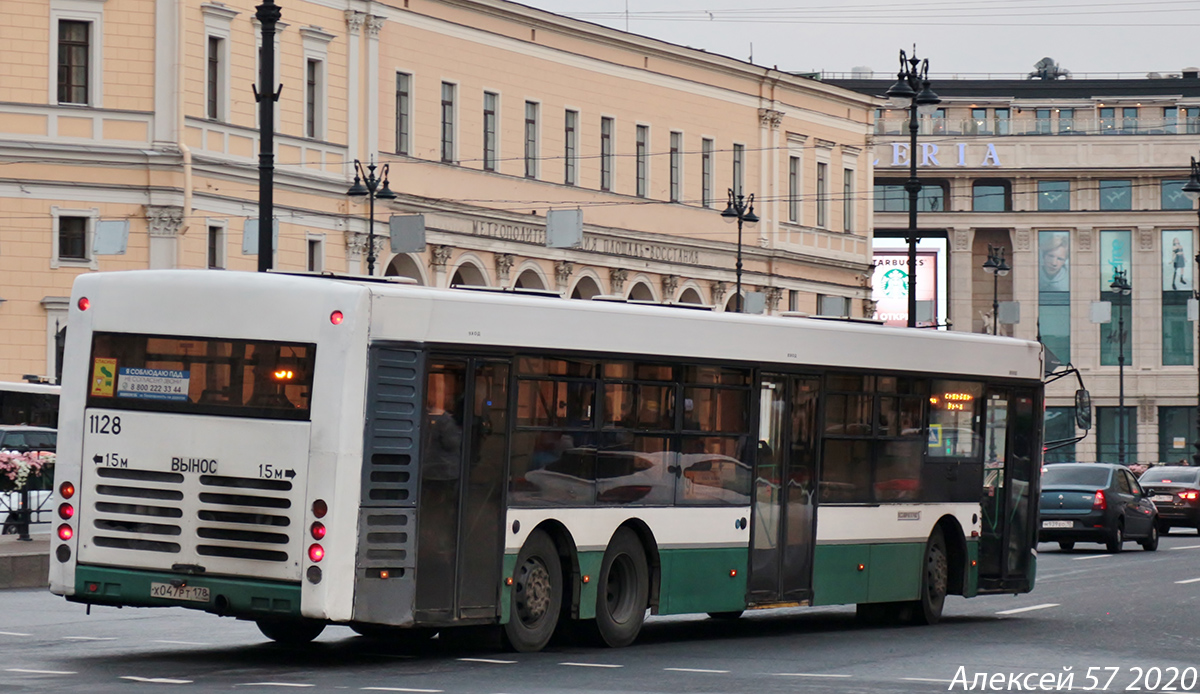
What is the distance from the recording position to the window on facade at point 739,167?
248 ft

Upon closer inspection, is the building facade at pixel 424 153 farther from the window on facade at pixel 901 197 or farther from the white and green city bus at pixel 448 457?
the white and green city bus at pixel 448 457

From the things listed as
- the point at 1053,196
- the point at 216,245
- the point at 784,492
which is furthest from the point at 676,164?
the point at 784,492

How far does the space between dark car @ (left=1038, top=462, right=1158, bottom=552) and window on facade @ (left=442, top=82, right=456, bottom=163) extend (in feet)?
97.8

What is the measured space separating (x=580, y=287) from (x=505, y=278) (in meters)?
4.83

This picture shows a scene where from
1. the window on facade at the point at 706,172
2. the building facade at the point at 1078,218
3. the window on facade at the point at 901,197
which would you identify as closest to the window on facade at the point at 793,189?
the window on facade at the point at 706,172

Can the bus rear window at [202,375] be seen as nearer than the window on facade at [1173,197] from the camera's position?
Yes

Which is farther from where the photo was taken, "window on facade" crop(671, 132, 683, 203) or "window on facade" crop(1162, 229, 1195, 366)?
"window on facade" crop(1162, 229, 1195, 366)

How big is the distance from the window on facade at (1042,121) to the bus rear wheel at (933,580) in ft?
283

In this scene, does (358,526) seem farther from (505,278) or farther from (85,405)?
(505,278)

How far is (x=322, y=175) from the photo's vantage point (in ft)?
191

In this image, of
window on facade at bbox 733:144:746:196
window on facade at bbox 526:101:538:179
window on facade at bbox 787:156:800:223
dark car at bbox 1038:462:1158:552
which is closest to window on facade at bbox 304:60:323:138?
window on facade at bbox 526:101:538:179

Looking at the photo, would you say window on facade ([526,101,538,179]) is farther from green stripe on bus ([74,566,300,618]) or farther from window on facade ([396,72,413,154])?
green stripe on bus ([74,566,300,618])

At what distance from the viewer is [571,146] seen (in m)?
68.2

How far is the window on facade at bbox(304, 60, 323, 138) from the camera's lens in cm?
5812
